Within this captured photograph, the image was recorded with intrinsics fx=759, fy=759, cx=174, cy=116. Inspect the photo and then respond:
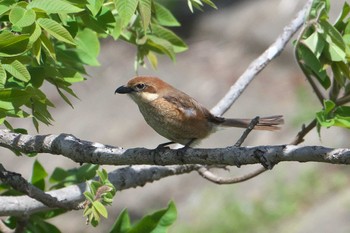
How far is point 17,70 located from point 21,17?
219 mm

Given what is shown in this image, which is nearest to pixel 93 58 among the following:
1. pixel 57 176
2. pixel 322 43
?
pixel 57 176

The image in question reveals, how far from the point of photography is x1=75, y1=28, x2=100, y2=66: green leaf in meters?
4.06

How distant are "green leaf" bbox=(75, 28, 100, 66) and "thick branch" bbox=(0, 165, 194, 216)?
0.63 m

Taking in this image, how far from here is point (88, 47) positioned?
161 inches

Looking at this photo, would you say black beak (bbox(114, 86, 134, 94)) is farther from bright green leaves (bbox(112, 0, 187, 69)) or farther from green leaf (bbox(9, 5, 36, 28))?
green leaf (bbox(9, 5, 36, 28))

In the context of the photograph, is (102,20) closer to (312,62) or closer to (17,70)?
(17,70)

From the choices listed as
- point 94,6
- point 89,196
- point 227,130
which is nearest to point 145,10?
point 94,6

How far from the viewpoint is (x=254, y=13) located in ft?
47.6

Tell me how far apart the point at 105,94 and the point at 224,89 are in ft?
7.57

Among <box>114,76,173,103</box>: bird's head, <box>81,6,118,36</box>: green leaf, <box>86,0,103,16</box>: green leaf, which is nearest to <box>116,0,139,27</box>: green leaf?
<box>86,0,103,16</box>: green leaf

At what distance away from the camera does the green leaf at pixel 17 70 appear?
10.2 feet

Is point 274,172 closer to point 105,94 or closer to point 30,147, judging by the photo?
point 105,94

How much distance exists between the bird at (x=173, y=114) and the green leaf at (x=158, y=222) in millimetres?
813

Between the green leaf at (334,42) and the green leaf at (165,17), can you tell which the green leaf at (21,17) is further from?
the green leaf at (334,42)
